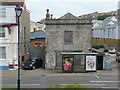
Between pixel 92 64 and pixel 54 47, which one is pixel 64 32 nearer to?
pixel 54 47

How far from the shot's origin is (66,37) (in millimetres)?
28938

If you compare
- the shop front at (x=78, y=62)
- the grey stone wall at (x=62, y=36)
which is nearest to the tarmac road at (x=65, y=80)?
the shop front at (x=78, y=62)

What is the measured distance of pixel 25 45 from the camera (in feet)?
116

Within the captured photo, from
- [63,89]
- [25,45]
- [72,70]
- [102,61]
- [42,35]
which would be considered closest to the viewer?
[63,89]

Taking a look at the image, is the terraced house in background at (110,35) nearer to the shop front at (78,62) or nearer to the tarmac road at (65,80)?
the shop front at (78,62)

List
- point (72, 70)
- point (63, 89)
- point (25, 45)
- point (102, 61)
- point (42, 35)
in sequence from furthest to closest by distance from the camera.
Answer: point (42, 35)
point (25, 45)
point (102, 61)
point (72, 70)
point (63, 89)

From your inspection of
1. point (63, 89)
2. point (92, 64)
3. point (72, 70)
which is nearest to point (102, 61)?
point (92, 64)

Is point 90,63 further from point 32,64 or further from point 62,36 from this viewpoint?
point 32,64

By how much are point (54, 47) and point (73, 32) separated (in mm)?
3095

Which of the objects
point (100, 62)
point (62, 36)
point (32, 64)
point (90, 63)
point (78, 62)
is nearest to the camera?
point (78, 62)

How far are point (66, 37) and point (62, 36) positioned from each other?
20.8 inches

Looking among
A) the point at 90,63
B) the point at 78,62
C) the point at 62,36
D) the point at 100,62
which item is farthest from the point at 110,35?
the point at 78,62

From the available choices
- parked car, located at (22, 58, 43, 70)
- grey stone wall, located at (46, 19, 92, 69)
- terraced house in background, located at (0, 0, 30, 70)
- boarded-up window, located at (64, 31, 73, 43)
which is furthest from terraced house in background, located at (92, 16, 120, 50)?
terraced house in background, located at (0, 0, 30, 70)

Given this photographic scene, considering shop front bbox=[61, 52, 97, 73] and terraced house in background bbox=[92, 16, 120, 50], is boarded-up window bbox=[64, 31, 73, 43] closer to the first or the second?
shop front bbox=[61, 52, 97, 73]
